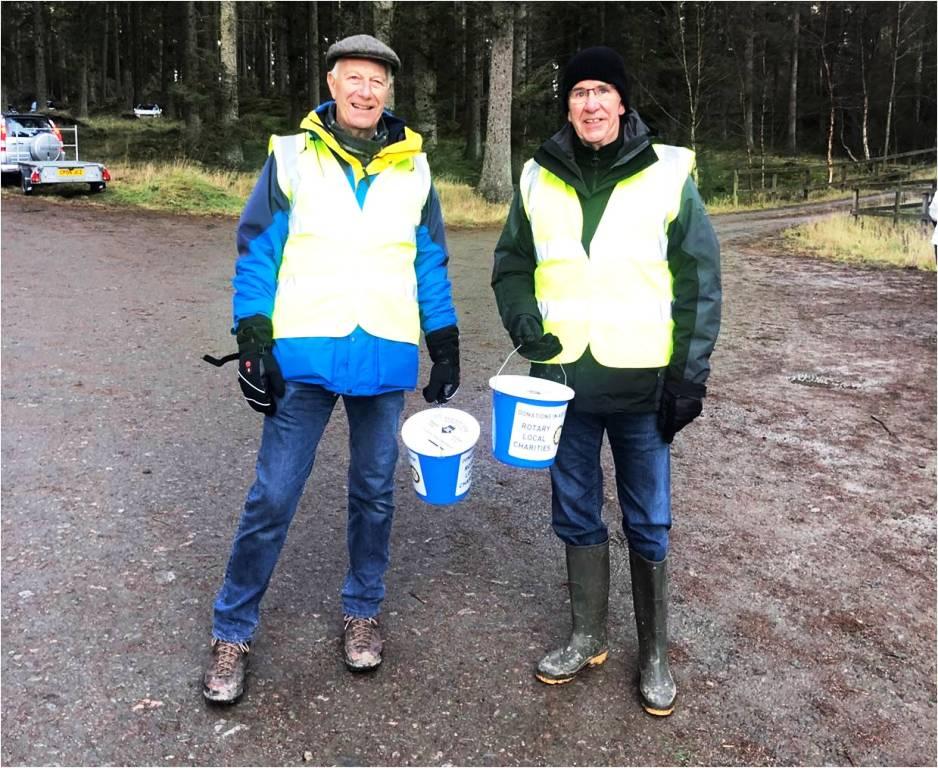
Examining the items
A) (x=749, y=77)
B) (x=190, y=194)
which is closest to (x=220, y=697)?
(x=190, y=194)

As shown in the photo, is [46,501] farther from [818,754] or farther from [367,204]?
[818,754]

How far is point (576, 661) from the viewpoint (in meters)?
3.10

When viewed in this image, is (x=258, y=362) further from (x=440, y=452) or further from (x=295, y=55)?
(x=295, y=55)

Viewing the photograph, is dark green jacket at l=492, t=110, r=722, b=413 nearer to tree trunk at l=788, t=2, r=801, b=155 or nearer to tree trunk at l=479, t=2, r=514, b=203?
tree trunk at l=479, t=2, r=514, b=203

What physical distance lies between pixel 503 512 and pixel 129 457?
2.24m

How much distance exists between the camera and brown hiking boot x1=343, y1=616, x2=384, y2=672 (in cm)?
305

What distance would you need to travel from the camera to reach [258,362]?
2.83 meters

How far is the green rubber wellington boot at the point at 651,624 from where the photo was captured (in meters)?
2.97

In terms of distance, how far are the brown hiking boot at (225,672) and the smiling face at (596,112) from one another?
213 centimetres

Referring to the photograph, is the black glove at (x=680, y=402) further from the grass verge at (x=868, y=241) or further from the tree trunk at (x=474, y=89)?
the tree trunk at (x=474, y=89)

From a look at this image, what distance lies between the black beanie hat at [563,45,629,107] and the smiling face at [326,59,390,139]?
66 centimetres

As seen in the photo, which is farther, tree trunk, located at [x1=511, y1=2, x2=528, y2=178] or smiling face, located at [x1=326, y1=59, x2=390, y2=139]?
tree trunk, located at [x1=511, y1=2, x2=528, y2=178]

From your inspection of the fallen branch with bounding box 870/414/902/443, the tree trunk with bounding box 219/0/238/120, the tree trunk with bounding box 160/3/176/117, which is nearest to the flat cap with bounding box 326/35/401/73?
the fallen branch with bounding box 870/414/902/443

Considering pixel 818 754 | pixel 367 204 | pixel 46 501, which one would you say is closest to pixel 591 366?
pixel 367 204
